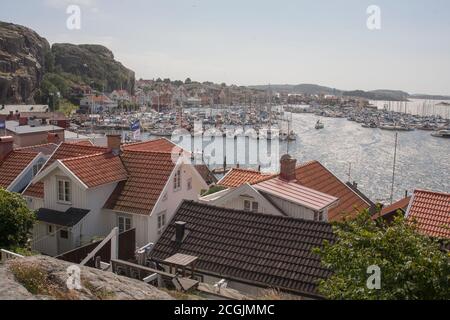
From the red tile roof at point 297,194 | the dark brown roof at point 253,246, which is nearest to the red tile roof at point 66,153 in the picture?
the dark brown roof at point 253,246

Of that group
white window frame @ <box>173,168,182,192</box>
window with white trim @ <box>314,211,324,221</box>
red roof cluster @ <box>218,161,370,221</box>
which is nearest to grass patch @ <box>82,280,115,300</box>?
window with white trim @ <box>314,211,324,221</box>

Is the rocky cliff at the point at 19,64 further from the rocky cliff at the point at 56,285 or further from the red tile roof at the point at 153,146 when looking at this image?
the rocky cliff at the point at 56,285

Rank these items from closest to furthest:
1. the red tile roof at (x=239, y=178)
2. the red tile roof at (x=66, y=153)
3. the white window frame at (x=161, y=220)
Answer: the white window frame at (x=161, y=220), the red tile roof at (x=66, y=153), the red tile roof at (x=239, y=178)

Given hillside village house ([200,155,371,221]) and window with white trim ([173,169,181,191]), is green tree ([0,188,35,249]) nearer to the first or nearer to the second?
window with white trim ([173,169,181,191])

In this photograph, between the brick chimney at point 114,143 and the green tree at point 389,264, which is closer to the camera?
the green tree at point 389,264

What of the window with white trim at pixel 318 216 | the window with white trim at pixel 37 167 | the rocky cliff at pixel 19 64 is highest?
the rocky cliff at pixel 19 64

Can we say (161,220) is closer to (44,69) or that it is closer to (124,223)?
(124,223)

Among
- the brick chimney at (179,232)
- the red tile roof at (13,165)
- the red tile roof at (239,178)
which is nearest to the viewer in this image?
the brick chimney at (179,232)
